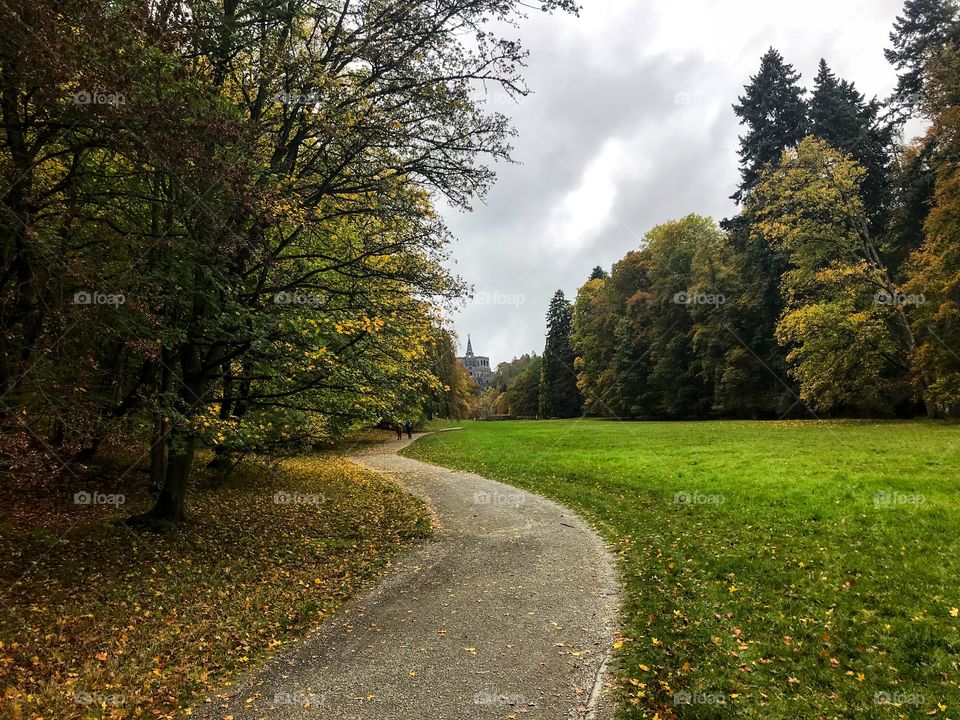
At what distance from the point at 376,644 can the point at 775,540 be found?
7002 mm

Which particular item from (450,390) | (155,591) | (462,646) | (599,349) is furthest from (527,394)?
(462,646)

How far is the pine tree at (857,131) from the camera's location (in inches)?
1353

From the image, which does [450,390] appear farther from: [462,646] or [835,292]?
[462,646]

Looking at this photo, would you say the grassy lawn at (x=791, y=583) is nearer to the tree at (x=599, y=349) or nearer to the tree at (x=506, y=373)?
the tree at (x=599, y=349)

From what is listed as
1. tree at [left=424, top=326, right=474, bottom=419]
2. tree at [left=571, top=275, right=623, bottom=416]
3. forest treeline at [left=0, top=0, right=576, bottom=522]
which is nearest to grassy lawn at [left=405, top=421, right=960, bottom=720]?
forest treeline at [left=0, top=0, right=576, bottom=522]

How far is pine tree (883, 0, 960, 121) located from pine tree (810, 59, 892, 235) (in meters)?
1.88

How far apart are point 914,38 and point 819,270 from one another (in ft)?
68.9

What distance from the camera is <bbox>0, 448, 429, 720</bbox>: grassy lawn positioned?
505cm

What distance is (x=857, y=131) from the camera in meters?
35.8

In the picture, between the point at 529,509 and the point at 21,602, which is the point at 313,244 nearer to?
the point at 21,602

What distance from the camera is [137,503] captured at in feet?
37.3

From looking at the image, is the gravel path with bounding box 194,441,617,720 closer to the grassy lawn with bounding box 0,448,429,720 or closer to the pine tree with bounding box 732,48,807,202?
the grassy lawn with bounding box 0,448,429,720

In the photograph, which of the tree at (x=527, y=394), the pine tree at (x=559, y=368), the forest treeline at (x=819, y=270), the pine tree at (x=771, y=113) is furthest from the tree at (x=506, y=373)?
the pine tree at (x=771, y=113)

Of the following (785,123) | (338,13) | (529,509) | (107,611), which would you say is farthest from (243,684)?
(785,123)
